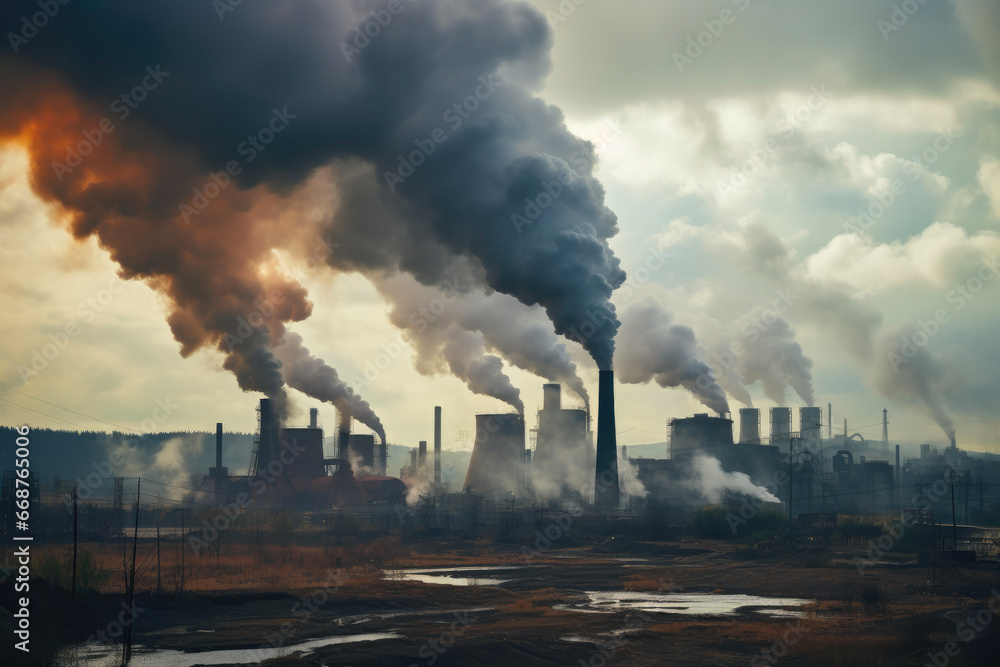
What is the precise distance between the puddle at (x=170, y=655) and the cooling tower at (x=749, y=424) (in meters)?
76.3

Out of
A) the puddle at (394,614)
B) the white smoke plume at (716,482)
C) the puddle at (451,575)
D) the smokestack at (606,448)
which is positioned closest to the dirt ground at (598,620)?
the puddle at (394,614)

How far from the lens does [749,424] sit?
97.9m

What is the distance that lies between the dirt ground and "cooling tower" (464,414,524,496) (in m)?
32.8

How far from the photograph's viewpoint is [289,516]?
6731 centimetres

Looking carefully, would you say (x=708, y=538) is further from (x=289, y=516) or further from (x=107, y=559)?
(x=107, y=559)

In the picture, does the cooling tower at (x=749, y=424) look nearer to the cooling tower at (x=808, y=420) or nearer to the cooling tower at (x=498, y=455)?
the cooling tower at (x=808, y=420)

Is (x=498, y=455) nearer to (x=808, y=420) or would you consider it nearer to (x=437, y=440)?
(x=437, y=440)

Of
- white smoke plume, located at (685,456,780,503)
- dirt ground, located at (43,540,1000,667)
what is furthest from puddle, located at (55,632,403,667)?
white smoke plume, located at (685,456,780,503)

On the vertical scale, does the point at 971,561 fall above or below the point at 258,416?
below

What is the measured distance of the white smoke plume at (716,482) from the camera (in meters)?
73.5

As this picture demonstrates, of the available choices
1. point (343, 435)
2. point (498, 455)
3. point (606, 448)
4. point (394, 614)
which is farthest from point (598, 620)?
point (343, 435)

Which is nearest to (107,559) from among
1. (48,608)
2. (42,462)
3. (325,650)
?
(48,608)

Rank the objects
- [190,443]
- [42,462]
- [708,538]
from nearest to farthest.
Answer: [708,538] → [42,462] → [190,443]

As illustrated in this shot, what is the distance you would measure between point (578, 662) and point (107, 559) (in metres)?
37.4
